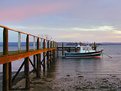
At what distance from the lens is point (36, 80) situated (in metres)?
20.9

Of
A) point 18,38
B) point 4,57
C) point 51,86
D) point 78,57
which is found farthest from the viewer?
point 78,57

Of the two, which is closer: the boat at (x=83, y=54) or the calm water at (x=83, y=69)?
the calm water at (x=83, y=69)

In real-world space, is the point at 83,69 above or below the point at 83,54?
below

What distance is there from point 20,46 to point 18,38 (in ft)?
1.64

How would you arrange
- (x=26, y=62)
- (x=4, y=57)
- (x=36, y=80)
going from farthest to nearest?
1. (x=36, y=80)
2. (x=26, y=62)
3. (x=4, y=57)

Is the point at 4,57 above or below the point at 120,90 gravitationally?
above

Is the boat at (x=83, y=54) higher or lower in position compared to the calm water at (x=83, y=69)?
higher

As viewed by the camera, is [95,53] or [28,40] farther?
[95,53]

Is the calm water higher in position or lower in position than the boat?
lower

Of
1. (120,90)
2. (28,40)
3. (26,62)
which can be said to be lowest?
(120,90)

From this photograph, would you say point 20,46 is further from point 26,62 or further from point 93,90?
point 93,90

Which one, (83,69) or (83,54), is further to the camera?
(83,54)

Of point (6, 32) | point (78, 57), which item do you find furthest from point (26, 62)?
point (78, 57)

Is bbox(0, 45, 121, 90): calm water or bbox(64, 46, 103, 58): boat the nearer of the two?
bbox(0, 45, 121, 90): calm water
